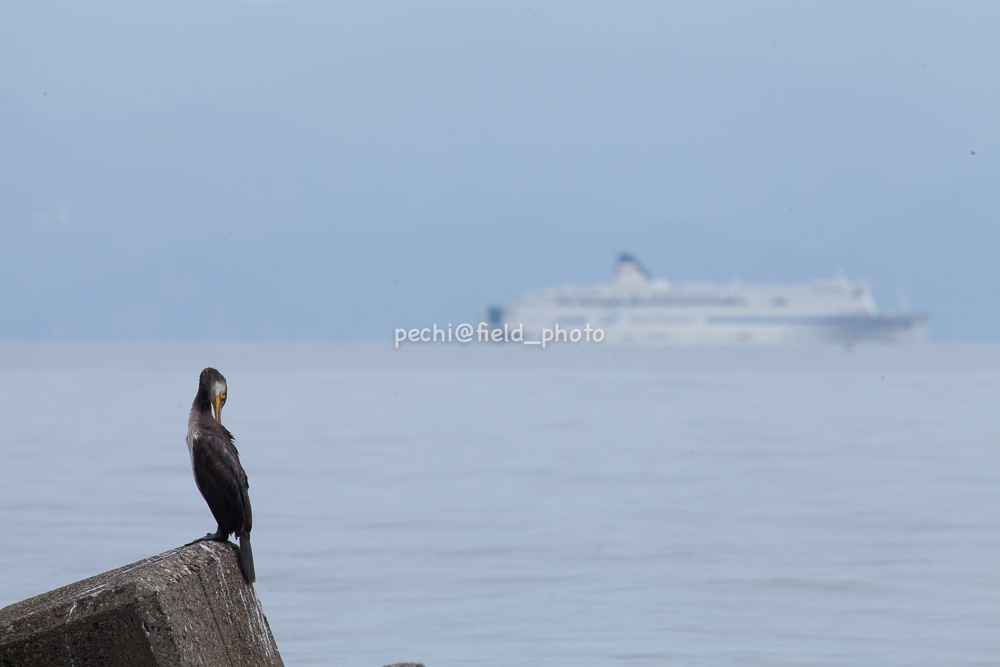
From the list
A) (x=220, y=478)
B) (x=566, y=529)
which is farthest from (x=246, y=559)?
(x=566, y=529)

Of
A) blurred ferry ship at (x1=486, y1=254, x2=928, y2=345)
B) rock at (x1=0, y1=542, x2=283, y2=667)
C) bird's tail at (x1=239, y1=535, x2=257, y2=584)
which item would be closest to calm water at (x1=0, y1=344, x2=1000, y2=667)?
bird's tail at (x1=239, y1=535, x2=257, y2=584)

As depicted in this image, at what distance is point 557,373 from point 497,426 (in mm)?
30435

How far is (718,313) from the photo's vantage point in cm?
9212

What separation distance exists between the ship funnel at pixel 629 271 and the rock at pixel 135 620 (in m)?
92.0

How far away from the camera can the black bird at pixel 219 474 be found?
10.2ft

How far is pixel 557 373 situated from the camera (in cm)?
5209

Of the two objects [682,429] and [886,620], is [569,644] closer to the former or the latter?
[886,620]

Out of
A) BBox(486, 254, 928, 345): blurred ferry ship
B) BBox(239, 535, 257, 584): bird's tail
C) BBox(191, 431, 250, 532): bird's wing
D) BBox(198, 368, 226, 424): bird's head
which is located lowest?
BBox(239, 535, 257, 584): bird's tail

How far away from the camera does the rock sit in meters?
2.70

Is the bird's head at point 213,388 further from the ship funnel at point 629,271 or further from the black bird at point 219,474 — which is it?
the ship funnel at point 629,271

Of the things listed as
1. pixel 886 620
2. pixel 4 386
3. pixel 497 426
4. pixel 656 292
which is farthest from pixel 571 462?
pixel 656 292

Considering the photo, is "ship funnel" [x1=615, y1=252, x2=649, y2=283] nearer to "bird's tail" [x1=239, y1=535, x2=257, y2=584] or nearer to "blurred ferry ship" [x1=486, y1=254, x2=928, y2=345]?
"blurred ferry ship" [x1=486, y1=254, x2=928, y2=345]

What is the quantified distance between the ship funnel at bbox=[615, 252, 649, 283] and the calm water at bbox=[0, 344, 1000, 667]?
70.8 metres

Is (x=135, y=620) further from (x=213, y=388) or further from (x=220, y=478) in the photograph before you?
(x=213, y=388)
